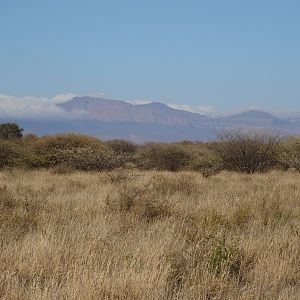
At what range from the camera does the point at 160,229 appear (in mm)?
6949

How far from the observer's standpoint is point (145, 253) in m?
5.44

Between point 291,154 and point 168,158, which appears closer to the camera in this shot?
point 291,154

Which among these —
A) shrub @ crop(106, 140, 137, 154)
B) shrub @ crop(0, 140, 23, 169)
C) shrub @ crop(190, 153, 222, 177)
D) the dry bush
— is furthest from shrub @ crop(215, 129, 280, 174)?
shrub @ crop(106, 140, 137, 154)

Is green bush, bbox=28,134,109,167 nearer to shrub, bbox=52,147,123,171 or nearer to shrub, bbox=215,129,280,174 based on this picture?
shrub, bbox=52,147,123,171

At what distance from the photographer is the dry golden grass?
4.49 meters

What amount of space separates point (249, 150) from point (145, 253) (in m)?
21.9

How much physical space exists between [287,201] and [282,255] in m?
5.65

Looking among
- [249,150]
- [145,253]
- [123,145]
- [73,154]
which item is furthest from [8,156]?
[145,253]

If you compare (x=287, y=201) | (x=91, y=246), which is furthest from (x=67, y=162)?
(x=91, y=246)

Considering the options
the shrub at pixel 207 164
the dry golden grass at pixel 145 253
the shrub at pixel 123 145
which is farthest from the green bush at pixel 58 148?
the dry golden grass at pixel 145 253

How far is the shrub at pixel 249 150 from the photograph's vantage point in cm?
2656

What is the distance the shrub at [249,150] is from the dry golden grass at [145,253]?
17.8 metres

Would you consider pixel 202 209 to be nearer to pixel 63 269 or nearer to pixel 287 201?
pixel 287 201

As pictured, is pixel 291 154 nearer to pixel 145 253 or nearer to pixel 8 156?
pixel 8 156
